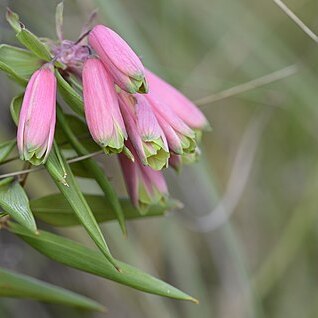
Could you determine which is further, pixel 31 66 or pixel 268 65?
pixel 268 65

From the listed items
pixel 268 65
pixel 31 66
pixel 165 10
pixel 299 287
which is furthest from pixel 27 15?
pixel 299 287

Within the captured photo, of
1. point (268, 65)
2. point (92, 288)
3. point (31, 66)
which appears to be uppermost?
point (268, 65)

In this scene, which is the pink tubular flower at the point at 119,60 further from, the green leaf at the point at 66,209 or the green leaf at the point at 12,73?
the green leaf at the point at 66,209

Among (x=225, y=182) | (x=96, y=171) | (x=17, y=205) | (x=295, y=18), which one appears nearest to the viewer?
(x=17, y=205)

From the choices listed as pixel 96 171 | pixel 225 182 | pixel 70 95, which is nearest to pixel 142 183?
pixel 96 171

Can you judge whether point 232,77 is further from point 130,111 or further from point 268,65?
point 130,111

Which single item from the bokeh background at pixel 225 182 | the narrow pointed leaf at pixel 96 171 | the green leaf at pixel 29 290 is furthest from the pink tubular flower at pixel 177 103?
the bokeh background at pixel 225 182

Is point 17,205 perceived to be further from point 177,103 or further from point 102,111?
point 177,103
